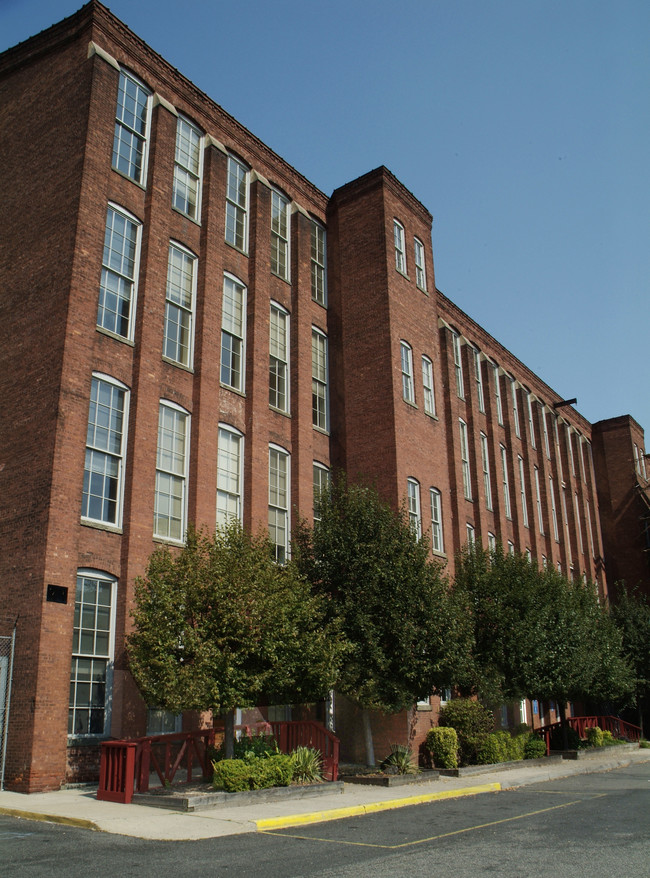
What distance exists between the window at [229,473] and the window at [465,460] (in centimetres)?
1305

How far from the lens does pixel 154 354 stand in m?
19.0

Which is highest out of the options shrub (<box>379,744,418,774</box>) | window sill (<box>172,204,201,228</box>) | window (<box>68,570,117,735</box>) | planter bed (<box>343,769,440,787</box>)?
window sill (<box>172,204,201,228</box>)

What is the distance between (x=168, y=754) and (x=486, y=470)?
920 inches

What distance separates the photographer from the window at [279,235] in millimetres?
24688

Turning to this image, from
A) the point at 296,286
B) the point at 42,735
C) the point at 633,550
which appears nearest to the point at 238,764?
the point at 42,735

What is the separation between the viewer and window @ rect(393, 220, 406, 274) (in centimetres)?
2710

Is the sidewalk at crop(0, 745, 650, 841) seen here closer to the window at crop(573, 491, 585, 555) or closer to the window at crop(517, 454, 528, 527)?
the window at crop(517, 454, 528, 527)

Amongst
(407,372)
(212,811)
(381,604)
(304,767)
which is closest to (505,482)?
(407,372)

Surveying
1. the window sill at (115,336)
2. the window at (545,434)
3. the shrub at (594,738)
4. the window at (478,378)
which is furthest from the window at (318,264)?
the window at (545,434)

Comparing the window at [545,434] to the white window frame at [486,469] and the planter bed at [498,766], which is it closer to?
the white window frame at [486,469]

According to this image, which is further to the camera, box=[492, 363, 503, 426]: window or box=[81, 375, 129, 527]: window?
box=[492, 363, 503, 426]: window

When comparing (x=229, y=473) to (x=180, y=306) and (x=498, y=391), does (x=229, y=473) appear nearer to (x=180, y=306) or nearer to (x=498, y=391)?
(x=180, y=306)

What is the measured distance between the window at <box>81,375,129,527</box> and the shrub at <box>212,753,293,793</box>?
19.0 feet

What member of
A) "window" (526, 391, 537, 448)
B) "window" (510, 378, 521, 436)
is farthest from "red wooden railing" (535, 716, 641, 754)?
"window" (510, 378, 521, 436)
